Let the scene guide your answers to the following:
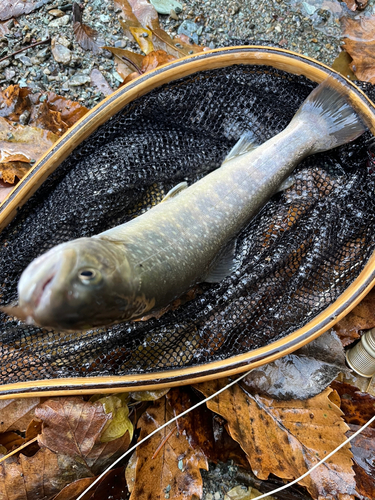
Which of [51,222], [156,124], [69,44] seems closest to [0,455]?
[51,222]

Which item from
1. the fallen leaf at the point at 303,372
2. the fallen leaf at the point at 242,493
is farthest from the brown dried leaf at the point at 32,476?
the fallen leaf at the point at 303,372

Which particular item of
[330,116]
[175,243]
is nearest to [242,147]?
[330,116]

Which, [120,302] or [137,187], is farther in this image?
[137,187]

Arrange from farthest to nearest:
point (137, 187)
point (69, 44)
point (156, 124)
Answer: point (69, 44)
point (156, 124)
point (137, 187)

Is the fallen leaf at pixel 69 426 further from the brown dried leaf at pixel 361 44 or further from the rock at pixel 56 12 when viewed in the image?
the brown dried leaf at pixel 361 44

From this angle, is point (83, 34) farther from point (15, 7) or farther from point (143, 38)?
point (15, 7)

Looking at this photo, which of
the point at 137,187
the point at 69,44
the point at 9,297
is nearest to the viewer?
the point at 9,297

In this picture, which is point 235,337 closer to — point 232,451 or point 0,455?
point 232,451
